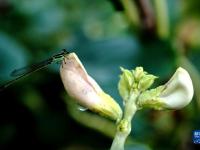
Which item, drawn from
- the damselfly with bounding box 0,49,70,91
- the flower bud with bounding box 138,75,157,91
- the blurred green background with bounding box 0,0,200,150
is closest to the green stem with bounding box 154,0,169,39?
the blurred green background with bounding box 0,0,200,150

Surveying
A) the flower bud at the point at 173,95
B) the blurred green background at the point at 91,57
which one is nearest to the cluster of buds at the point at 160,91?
the flower bud at the point at 173,95

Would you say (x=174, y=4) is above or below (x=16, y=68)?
above

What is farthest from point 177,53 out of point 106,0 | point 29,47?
point 29,47

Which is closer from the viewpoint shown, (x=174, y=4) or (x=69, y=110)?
→ (x=69, y=110)

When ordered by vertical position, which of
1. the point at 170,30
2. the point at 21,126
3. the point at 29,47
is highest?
the point at 170,30

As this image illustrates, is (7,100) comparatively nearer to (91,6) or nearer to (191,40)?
(91,6)

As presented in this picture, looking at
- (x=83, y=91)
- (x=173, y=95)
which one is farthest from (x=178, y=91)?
(x=83, y=91)

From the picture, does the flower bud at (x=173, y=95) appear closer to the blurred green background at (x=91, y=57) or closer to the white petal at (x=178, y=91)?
the white petal at (x=178, y=91)
